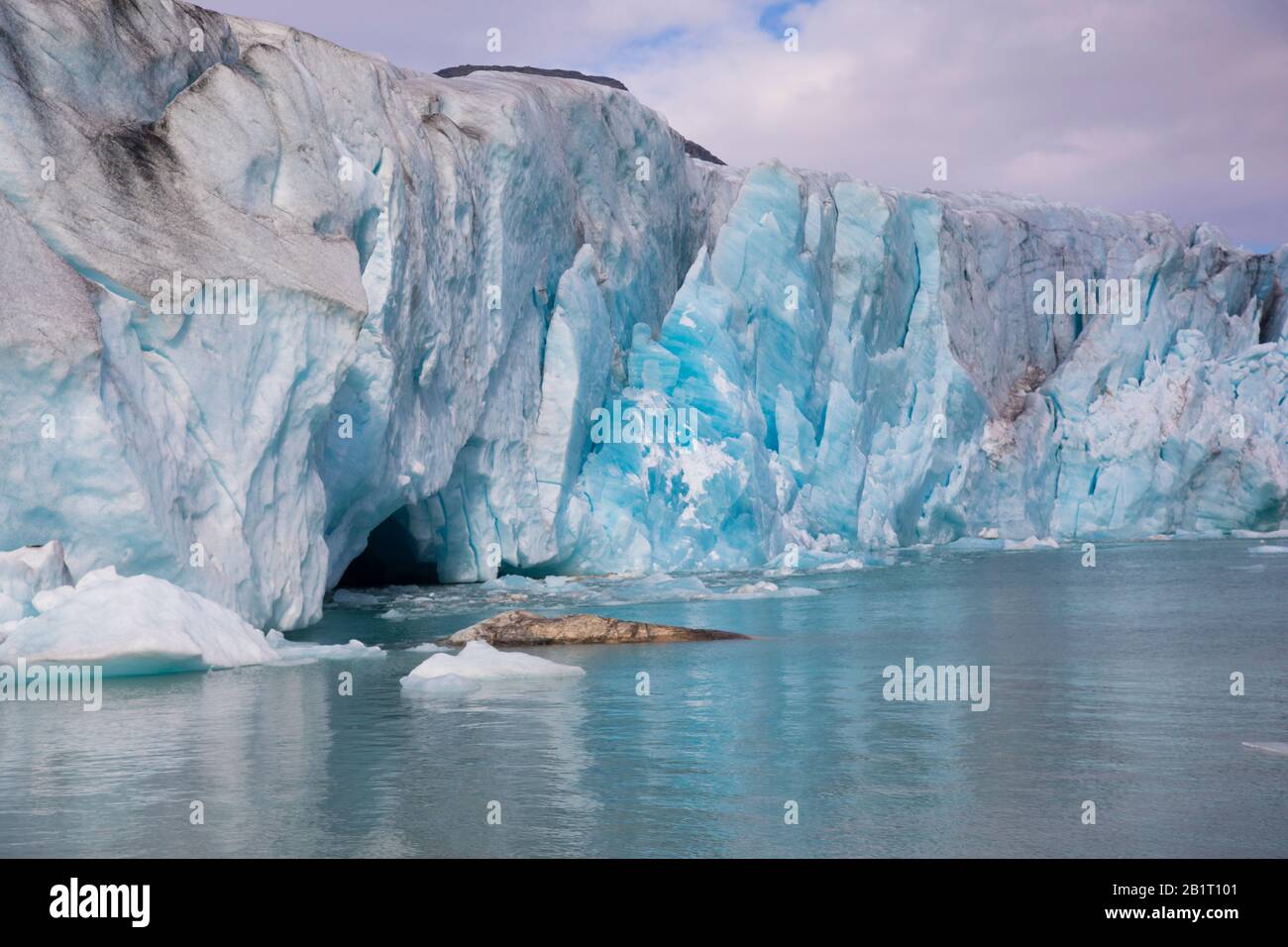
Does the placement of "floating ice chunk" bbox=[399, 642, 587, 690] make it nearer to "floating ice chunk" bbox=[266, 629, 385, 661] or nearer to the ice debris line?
"floating ice chunk" bbox=[266, 629, 385, 661]

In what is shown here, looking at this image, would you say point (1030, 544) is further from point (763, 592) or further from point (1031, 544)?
point (763, 592)

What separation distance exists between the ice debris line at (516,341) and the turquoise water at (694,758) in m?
2.81

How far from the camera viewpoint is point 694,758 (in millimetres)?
6336

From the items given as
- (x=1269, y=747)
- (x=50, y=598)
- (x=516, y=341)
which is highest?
(x=516, y=341)

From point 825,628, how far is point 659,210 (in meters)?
14.2

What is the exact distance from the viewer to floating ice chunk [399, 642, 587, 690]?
29.6 ft

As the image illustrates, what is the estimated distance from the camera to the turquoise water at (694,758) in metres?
4.77

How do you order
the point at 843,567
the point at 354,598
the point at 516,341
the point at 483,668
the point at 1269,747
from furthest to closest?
the point at 843,567 → the point at 516,341 → the point at 354,598 → the point at 483,668 → the point at 1269,747

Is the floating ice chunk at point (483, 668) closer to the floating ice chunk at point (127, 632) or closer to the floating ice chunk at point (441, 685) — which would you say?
the floating ice chunk at point (441, 685)

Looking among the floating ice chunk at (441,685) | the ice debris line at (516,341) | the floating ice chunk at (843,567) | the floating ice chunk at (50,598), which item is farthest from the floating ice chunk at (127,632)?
the floating ice chunk at (843,567)

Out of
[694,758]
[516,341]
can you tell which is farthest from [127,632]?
[516,341]

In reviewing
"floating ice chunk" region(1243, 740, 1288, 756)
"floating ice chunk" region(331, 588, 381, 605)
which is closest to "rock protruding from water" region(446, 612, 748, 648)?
"floating ice chunk" region(331, 588, 381, 605)

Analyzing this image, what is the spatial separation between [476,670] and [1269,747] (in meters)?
5.09
